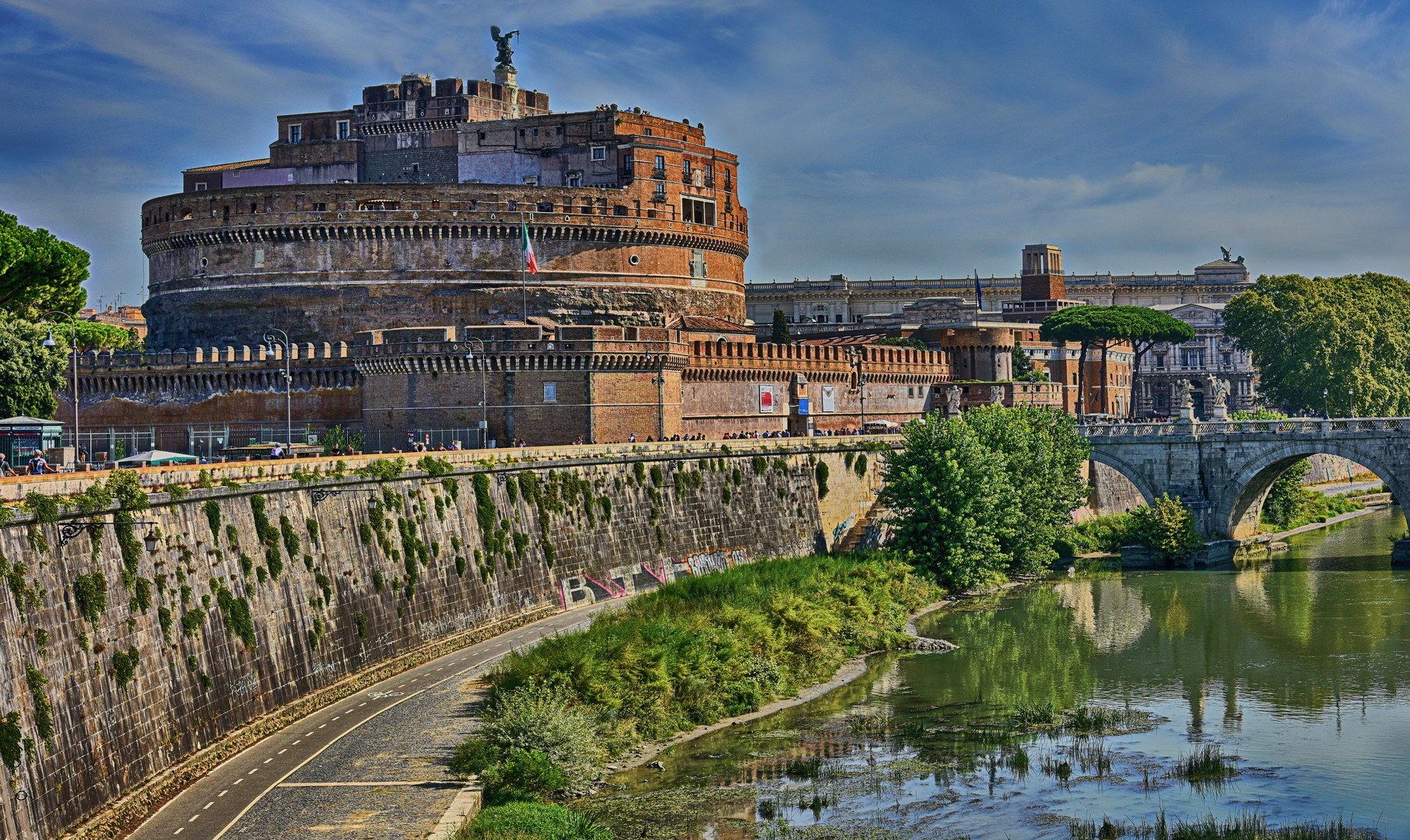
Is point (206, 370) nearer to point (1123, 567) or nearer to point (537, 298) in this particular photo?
point (537, 298)

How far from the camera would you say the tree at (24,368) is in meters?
47.4

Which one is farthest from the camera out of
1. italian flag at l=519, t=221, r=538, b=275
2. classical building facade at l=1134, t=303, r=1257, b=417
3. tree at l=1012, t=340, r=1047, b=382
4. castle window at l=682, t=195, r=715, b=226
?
classical building facade at l=1134, t=303, r=1257, b=417

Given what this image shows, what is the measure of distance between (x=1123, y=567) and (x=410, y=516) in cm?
3227

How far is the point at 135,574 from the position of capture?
86.2 feet

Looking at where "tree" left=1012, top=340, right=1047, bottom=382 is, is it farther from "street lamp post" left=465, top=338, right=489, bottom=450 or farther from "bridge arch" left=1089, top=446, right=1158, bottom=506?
"street lamp post" left=465, top=338, right=489, bottom=450

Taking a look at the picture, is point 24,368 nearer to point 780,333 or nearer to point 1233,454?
point 1233,454

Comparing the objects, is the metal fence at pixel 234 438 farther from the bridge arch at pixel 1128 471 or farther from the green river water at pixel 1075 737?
the bridge arch at pixel 1128 471

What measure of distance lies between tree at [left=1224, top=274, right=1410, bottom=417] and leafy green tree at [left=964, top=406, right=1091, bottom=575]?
36.3 meters

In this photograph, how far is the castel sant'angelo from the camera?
57625 mm

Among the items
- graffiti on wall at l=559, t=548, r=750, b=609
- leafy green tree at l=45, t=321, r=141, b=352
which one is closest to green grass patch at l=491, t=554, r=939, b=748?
graffiti on wall at l=559, t=548, r=750, b=609

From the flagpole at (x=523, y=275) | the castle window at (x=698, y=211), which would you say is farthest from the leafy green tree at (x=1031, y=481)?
the castle window at (x=698, y=211)

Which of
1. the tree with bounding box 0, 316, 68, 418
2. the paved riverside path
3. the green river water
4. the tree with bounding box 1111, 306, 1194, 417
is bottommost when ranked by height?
the green river water

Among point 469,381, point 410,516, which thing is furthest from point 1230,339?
point 410,516

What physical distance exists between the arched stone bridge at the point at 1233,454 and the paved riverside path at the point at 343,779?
39507 mm
